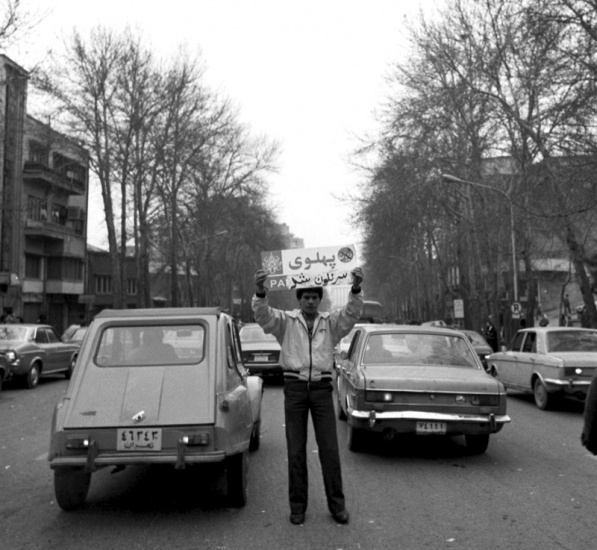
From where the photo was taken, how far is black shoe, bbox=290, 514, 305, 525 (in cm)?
580

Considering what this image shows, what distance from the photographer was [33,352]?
59.9 feet

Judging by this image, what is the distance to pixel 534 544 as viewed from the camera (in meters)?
5.32

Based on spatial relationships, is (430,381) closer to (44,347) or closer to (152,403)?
(152,403)

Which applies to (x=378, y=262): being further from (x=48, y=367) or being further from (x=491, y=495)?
(x=491, y=495)

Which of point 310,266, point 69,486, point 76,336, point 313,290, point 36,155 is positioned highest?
point 36,155

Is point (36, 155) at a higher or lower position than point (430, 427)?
higher

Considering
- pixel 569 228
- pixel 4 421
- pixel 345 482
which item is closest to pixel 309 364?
pixel 345 482

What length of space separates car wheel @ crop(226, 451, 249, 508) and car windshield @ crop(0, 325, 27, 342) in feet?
44.5

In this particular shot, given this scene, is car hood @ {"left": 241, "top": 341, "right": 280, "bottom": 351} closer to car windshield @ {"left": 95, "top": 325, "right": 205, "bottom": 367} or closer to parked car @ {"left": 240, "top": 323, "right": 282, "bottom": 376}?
parked car @ {"left": 240, "top": 323, "right": 282, "bottom": 376}

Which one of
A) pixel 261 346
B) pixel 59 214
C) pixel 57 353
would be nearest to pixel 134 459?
pixel 261 346

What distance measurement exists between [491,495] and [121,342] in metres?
3.63

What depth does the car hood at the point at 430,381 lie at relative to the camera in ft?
27.8

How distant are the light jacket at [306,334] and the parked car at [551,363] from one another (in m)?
7.96

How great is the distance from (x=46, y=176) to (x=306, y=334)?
4245 cm
